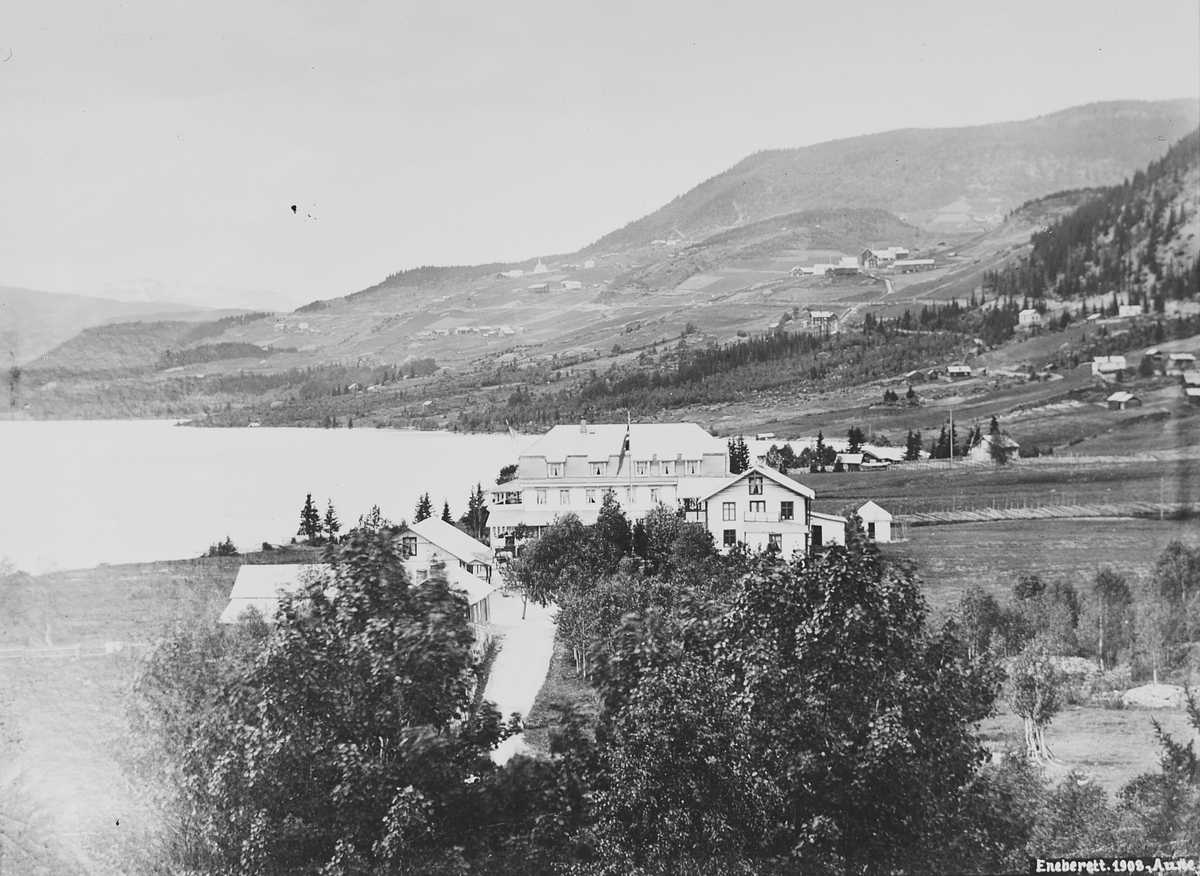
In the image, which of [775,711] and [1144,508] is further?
[1144,508]

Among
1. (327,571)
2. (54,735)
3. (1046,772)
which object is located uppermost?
(327,571)

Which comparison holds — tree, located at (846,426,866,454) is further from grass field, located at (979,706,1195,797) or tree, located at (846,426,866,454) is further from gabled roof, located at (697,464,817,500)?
grass field, located at (979,706,1195,797)

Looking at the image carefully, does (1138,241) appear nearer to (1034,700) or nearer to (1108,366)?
(1108,366)

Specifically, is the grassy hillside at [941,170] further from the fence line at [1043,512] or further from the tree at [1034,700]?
the tree at [1034,700]

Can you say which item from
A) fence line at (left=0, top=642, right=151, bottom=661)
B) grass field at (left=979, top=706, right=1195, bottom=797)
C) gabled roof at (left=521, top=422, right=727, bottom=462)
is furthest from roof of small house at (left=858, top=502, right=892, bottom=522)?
fence line at (left=0, top=642, right=151, bottom=661)

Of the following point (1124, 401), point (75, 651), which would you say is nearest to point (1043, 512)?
point (1124, 401)

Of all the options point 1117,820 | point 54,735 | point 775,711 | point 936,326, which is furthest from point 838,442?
point 54,735

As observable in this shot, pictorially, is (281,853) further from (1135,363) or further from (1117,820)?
→ (1135,363)
